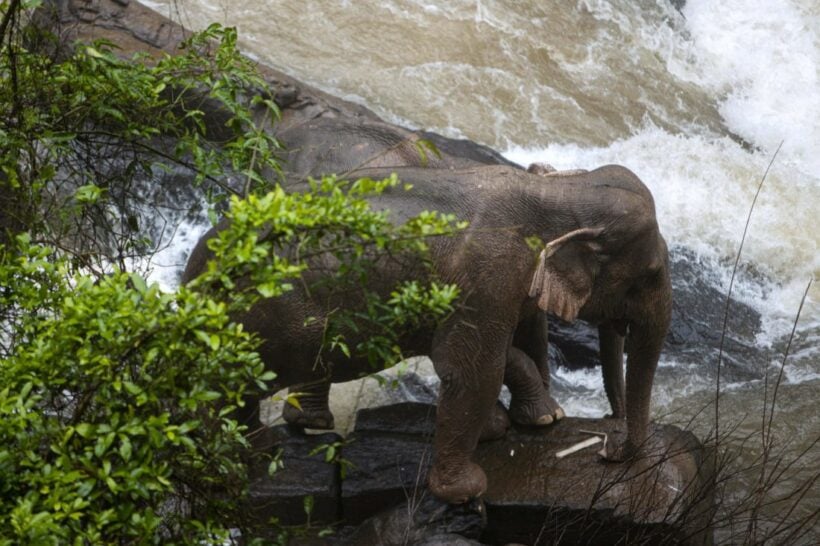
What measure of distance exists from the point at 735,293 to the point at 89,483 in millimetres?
6135

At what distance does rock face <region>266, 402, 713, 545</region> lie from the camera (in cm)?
499

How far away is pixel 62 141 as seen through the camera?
4.21m

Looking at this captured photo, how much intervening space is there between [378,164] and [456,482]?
4.53 feet

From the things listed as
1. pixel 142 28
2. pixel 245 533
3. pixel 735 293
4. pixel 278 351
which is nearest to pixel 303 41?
pixel 142 28

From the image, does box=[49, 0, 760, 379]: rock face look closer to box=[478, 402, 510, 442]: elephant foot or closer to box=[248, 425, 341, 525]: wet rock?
box=[478, 402, 510, 442]: elephant foot

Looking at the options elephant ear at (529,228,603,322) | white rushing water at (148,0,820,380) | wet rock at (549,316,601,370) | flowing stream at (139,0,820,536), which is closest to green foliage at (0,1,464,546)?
elephant ear at (529,228,603,322)

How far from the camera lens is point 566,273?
4.63m

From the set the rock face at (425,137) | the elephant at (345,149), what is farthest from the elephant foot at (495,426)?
the rock face at (425,137)

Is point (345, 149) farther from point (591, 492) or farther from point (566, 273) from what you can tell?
point (591, 492)

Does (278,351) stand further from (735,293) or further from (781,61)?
(781,61)

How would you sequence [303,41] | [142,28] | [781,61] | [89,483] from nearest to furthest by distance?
[89,483] < [142,28] < [303,41] < [781,61]

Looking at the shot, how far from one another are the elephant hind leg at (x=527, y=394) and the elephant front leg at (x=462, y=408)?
567 millimetres

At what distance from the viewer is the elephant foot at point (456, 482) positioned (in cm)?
498

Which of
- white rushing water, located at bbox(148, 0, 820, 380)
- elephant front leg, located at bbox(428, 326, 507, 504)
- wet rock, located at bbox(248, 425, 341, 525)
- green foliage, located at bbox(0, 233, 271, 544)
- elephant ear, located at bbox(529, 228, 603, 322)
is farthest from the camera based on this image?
white rushing water, located at bbox(148, 0, 820, 380)
